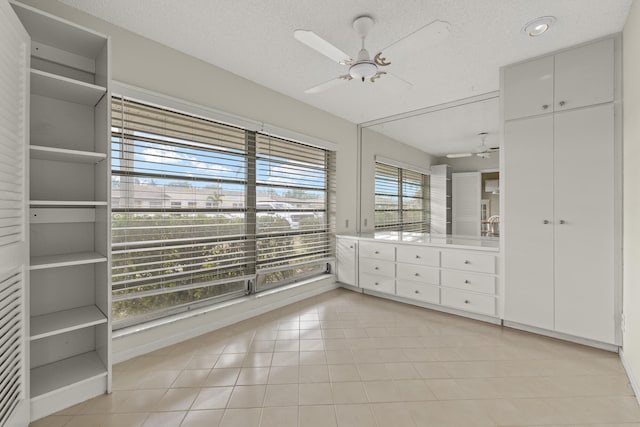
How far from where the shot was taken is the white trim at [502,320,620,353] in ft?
7.51

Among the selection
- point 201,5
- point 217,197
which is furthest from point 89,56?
point 217,197

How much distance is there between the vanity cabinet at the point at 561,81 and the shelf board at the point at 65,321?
11.8ft

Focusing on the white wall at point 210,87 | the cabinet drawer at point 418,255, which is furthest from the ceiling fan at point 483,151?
the white wall at point 210,87

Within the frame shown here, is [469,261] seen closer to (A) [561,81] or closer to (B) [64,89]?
(A) [561,81]

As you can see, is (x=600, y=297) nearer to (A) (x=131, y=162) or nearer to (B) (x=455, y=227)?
(B) (x=455, y=227)

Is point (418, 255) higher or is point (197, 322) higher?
point (418, 255)

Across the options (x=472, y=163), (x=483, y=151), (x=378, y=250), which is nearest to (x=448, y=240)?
(x=378, y=250)

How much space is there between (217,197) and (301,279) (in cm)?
159

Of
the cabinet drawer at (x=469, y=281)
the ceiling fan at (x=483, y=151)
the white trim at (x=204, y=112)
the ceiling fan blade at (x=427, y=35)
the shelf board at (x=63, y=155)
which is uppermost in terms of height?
the ceiling fan blade at (x=427, y=35)

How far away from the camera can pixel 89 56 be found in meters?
1.90

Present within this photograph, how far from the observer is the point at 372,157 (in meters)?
4.44

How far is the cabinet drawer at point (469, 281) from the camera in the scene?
2.83 meters

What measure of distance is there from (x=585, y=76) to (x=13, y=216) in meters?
3.91

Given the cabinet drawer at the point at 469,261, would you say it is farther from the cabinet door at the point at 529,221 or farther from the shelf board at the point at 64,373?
the shelf board at the point at 64,373
